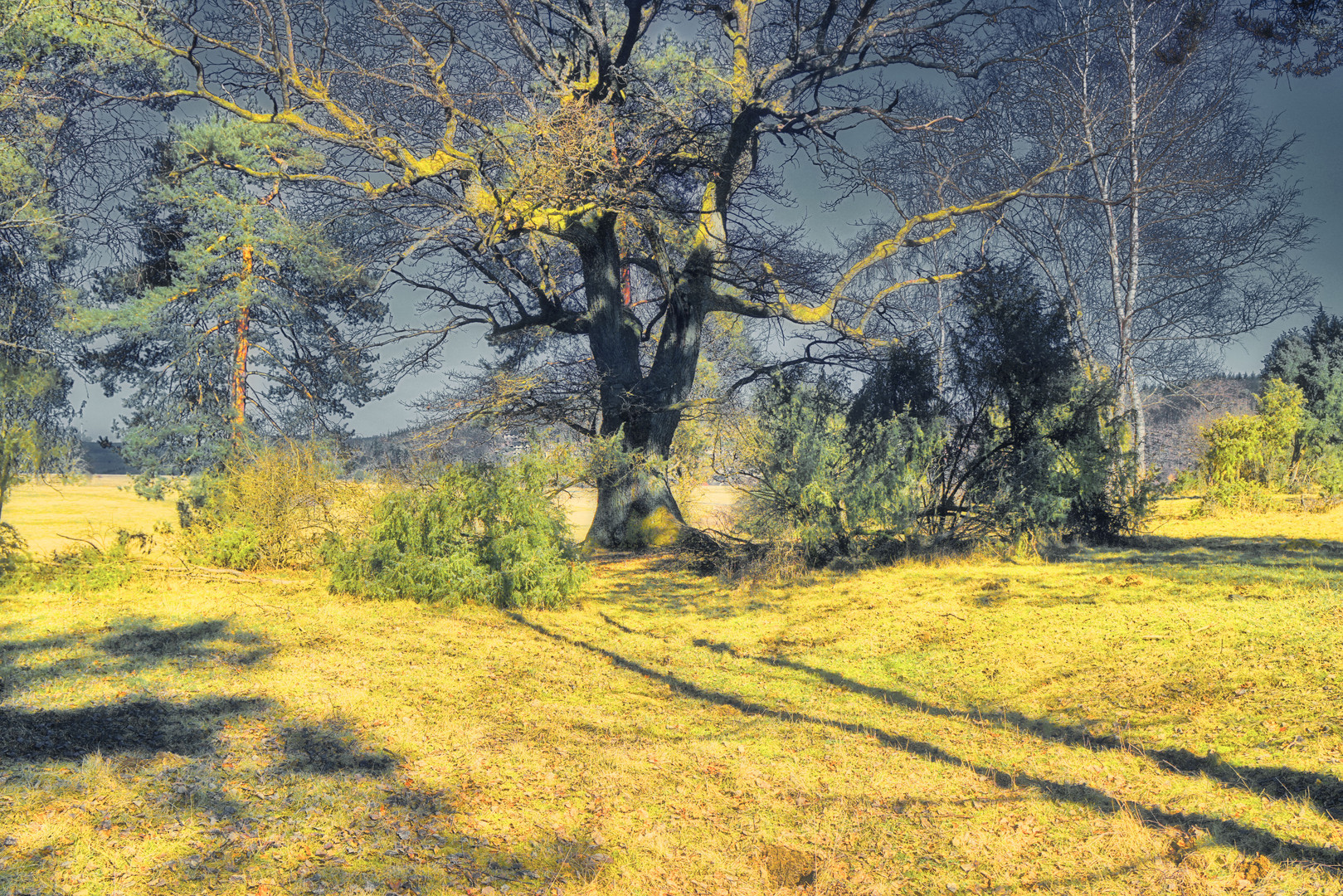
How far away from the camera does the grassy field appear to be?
3523 mm

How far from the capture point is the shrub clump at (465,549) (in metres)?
9.12

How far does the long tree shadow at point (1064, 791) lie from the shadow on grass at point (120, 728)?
3.17m

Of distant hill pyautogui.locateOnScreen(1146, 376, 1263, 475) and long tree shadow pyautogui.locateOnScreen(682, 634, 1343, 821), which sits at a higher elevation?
distant hill pyautogui.locateOnScreen(1146, 376, 1263, 475)

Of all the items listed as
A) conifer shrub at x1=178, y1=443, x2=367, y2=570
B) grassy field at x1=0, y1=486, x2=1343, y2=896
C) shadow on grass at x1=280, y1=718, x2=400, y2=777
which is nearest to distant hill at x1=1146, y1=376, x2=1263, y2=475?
grassy field at x1=0, y1=486, x2=1343, y2=896

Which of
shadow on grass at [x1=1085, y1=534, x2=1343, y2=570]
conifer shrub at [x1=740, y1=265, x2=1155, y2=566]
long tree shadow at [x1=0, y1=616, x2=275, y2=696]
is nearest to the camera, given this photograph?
long tree shadow at [x1=0, y1=616, x2=275, y2=696]

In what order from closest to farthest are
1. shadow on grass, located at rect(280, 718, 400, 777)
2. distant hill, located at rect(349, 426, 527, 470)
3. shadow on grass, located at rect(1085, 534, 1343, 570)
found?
shadow on grass, located at rect(280, 718, 400, 777), shadow on grass, located at rect(1085, 534, 1343, 570), distant hill, located at rect(349, 426, 527, 470)

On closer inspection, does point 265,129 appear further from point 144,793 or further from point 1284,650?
point 1284,650

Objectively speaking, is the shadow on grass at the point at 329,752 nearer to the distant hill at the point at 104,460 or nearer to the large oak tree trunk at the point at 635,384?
the large oak tree trunk at the point at 635,384

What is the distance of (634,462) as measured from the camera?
46.6 ft

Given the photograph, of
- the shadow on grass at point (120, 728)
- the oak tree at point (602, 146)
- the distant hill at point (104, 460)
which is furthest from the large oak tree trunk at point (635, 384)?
the shadow on grass at point (120, 728)

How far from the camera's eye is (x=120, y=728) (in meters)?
4.70

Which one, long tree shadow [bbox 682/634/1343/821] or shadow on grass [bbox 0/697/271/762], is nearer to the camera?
long tree shadow [bbox 682/634/1343/821]

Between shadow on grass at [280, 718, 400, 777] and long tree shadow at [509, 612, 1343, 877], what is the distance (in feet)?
8.35

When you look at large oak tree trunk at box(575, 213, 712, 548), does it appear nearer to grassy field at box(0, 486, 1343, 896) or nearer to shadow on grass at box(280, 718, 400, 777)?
grassy field at box(0, 486, 1343, 896)
